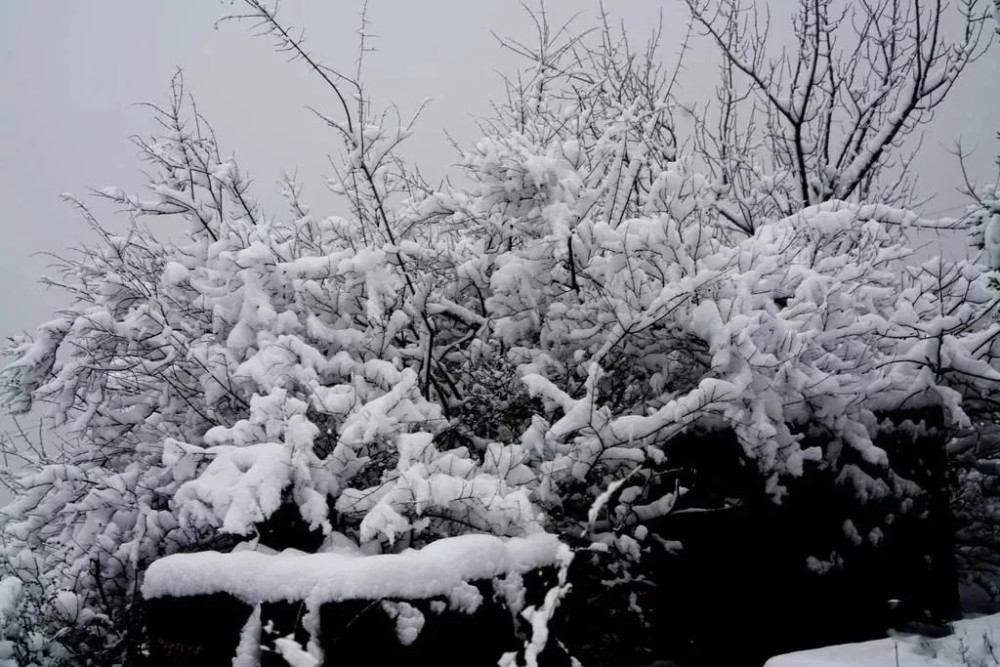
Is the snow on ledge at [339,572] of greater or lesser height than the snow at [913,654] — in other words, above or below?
above

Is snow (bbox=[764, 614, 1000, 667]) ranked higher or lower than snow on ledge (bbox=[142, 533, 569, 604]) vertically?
lower

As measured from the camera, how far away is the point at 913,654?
11.5ft

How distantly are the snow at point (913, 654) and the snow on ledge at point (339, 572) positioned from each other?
132cm

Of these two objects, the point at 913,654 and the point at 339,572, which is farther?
the point at 913,654

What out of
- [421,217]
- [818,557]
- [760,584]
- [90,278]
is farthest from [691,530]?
[90,278]

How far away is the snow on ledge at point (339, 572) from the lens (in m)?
2.99

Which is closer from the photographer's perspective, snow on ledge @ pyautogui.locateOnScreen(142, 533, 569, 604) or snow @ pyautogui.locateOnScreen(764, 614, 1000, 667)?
snow on ledge @ pyautogui.locateOnScreen(142, 533, 569, 604)

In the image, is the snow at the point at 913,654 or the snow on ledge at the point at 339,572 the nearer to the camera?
the snow on ledge at the point at 339,572

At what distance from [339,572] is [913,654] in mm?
2726

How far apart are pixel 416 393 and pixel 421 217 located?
1.62 meters

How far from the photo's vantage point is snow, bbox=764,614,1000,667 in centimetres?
327

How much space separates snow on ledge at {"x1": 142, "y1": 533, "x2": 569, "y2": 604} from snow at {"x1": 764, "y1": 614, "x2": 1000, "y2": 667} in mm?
1316

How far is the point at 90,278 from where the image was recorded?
6.02 m

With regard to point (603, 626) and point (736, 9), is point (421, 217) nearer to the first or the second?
point (603, 626)
